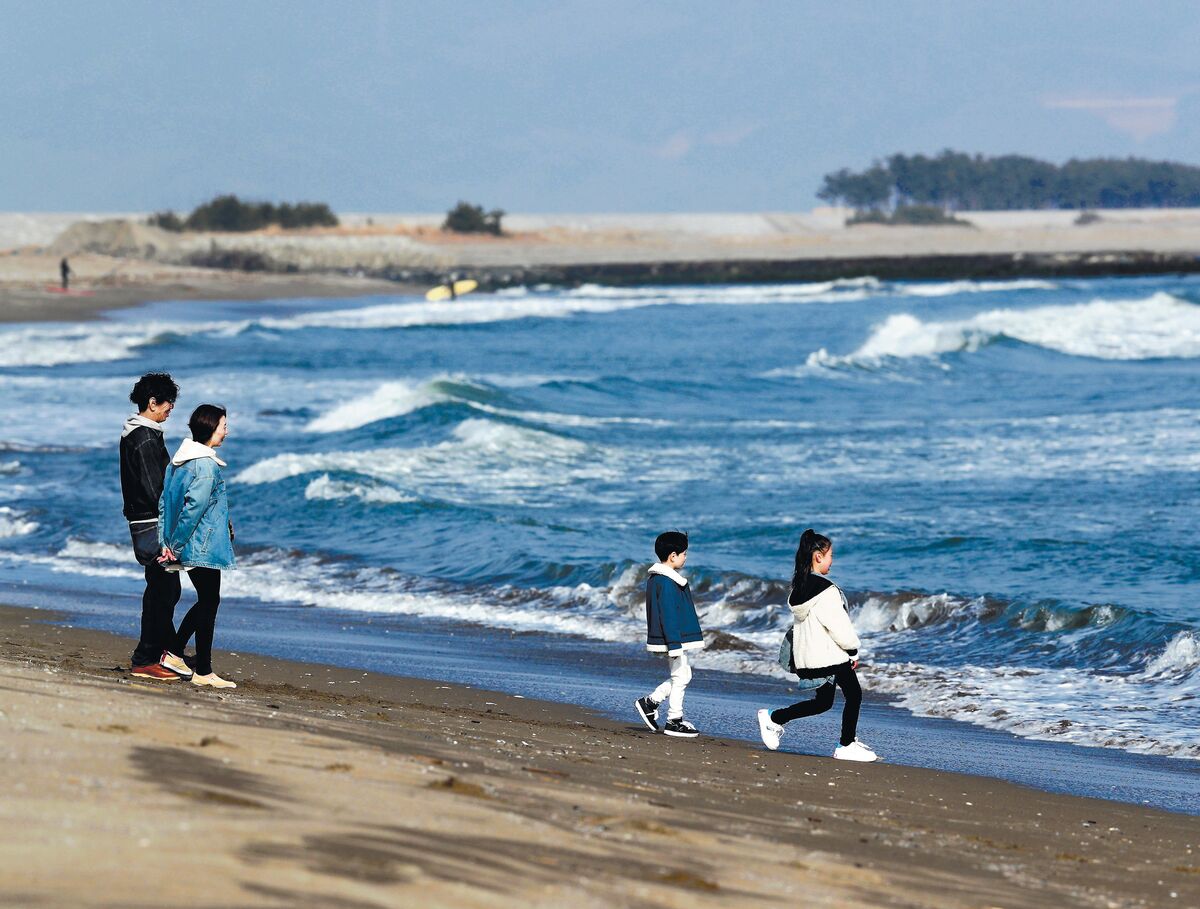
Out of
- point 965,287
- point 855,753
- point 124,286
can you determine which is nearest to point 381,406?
point 855,753

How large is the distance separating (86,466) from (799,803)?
16.5 metres

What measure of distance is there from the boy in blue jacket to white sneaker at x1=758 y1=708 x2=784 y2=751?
376 mm

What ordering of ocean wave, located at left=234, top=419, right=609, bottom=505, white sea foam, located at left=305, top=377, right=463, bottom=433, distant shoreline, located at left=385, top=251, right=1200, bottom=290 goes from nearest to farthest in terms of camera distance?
ocean wave, located at left=234, top=419, right=609, bottom=505 → white sea foam, located at left=305, top=377, right=463, bottom=433 → distant shoreline, located at left=385, top=251, right=1200, bottom=290

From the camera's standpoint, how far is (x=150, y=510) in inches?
284

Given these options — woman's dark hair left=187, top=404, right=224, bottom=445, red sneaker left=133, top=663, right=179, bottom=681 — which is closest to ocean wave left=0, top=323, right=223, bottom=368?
red sneaker left=133, top=663, right=179, bottom=681

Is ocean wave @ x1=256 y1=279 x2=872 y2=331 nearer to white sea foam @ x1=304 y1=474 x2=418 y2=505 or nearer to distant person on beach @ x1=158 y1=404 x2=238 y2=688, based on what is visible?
white sea foam @ x1=304 y1=474 x2=418 y2=505

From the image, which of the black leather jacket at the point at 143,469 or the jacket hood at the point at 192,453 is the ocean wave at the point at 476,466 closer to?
the black leather jacket at the point at 143,469

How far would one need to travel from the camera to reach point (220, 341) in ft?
150

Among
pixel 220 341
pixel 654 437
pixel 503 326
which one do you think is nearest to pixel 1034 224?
pixel 503 326

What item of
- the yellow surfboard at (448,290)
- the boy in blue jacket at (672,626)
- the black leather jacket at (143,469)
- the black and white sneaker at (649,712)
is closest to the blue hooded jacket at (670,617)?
the boy in blue jacket at (672,626)

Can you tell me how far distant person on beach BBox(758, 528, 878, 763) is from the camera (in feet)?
23.4

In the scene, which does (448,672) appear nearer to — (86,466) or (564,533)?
(564,533)

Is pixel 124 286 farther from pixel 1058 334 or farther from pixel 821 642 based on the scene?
pixel 821 642

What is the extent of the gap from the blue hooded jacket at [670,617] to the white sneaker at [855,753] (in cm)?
86
